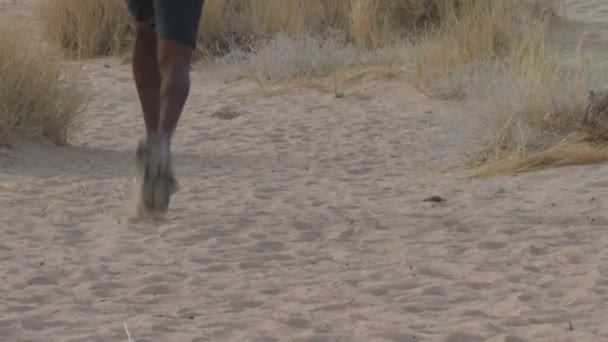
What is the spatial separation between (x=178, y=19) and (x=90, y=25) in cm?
701

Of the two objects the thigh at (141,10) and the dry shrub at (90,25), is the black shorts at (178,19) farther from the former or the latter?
the dry shrub at (90,25)

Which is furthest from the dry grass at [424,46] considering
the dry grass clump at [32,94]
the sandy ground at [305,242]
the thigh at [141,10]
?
the thigh at [141,10]

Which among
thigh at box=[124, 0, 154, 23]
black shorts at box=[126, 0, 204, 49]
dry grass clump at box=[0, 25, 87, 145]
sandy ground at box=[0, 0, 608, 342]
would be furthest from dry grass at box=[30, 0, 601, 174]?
black shorts at box=[126, 0, 204, 49]

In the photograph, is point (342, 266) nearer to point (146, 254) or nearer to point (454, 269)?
point (454, 269)

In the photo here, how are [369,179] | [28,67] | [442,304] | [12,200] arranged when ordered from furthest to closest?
[28,67], [369,179], [12,200], [442,304]

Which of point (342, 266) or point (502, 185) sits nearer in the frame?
point (342, 266)

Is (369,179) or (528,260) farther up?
(528,260)

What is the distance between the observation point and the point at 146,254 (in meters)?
5.59

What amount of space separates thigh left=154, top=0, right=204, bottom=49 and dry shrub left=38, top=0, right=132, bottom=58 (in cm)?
687

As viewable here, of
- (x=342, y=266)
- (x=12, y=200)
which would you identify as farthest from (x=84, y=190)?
(x=342, y=266)

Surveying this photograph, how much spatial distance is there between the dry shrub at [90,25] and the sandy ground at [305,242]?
3.03 metres

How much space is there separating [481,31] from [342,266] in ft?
18.2

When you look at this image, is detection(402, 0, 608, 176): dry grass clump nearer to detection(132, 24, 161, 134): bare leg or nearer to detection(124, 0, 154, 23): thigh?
detection(132, 24, 161, 134): bare leg

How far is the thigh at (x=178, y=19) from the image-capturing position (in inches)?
197
